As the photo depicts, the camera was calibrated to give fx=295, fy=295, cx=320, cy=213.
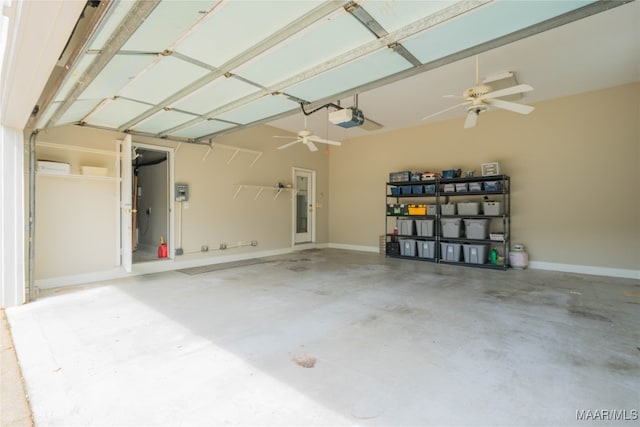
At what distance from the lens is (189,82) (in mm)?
3229

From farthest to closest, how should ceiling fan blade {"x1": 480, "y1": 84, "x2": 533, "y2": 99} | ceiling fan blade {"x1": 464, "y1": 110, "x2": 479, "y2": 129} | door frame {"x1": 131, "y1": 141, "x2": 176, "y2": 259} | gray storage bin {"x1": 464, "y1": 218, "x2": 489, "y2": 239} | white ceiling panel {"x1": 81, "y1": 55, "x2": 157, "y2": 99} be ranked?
gray storage bin {"x1": 464, "y1": 218, "x2": 489, "y2": 239} < door frame {"x1": 131, "y1": 141, "x2": 176, "y2": 259} < ceiling fan blade {"x1": 464, "y1": 110, "x2": 479, "y2": 129} < ceiling fan blade {"x1": 480, "y1": 84, "x2": 533, "y2": 99} < white ceiling panel {"x1": 81, "y1": 55, "x2": 157, "y2": 99}

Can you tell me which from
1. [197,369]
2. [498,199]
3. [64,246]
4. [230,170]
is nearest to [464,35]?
[197,369]

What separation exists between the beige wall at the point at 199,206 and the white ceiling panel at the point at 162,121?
21.2 inches

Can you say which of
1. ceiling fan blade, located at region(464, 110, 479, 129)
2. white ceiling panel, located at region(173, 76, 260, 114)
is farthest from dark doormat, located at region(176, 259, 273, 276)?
ceiling fan blade, located at region(464, 110, 479, 129)

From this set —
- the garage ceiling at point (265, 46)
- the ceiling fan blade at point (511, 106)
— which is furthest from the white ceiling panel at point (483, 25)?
the ceiling fan blade at point (511, 106)

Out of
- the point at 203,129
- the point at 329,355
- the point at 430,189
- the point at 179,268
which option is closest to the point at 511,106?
the point at 430,189

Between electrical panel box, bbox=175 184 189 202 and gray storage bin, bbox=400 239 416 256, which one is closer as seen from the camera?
electrical panel box, bbox=175 184 189 202

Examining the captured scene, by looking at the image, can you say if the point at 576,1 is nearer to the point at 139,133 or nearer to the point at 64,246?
the point at 139,133

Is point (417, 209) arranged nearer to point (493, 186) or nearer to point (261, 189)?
point (493, 186)

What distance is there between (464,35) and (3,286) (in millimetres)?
5503

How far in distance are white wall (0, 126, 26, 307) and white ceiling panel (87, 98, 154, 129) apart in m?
0.93

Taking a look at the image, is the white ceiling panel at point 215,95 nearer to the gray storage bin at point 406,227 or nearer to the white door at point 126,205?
the white door at point 126,205

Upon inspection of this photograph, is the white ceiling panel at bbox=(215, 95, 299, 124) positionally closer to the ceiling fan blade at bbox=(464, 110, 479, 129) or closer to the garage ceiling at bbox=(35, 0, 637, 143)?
the garage ceiling at bbox=(35, 0, 637, 143)

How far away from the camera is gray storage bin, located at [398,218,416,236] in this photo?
7094 millimetres
